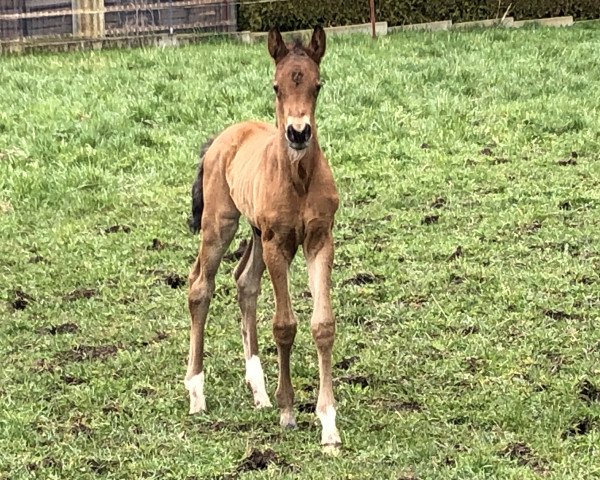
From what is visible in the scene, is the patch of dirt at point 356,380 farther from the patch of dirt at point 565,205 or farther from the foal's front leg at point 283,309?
the patch of dirt at point 565,205

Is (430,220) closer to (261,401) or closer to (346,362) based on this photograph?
(346,362)

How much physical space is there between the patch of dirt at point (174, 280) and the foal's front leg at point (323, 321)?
3.03 metres

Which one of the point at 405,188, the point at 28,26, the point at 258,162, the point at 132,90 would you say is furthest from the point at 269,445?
the point at 28,26

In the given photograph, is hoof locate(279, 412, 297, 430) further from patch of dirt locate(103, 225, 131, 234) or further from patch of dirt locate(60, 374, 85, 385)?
patch of dirt locate(103, 225, 131, 234)

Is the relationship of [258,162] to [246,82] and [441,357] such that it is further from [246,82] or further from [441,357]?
[246,82]

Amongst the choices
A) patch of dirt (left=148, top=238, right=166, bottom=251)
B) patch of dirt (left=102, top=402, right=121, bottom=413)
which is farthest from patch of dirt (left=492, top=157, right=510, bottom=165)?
patch of dirt (left=102, top=402, right=121, bottom=413)

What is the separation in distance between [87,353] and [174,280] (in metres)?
1.61

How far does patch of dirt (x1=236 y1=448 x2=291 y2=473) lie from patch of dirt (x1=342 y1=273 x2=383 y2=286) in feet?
9.75

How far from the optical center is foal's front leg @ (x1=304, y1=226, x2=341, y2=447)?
5043mm

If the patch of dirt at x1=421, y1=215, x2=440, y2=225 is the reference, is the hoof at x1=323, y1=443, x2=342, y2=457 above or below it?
below

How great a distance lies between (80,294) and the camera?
7875 millimetres

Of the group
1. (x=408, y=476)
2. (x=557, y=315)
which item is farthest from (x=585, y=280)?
(x=408, y=476)

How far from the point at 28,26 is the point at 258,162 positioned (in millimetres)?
16373

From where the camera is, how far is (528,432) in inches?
200
